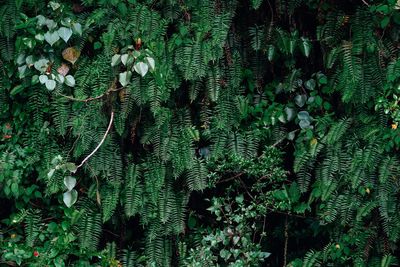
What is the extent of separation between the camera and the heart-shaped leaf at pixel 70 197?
4605 mm

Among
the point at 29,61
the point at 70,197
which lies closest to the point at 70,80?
the point at 29,61

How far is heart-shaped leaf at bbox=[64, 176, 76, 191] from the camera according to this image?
456 centimetres

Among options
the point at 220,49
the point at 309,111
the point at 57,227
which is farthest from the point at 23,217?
the point at 309,111

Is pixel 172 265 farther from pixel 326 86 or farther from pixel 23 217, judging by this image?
pixel 326 86

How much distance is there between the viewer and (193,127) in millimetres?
4816

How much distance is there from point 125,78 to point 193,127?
25.6 inches

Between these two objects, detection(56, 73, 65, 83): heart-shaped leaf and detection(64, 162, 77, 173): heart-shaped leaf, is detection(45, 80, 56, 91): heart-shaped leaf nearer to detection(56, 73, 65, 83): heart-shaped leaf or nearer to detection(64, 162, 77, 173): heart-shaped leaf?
detection(56, 73, 65, 83): heart-shaped leaf

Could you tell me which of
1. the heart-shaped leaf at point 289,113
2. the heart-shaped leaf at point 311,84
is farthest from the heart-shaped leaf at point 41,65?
the heart-shaped leaf at point 311,84

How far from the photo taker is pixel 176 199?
491 centimetres

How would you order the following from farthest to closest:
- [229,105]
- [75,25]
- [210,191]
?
1. [210,191]
2. [229,105]
3. [75,25]

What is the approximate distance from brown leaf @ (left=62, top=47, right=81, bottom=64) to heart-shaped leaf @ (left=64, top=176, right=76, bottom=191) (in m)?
0.81

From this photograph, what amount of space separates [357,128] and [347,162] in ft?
0.82

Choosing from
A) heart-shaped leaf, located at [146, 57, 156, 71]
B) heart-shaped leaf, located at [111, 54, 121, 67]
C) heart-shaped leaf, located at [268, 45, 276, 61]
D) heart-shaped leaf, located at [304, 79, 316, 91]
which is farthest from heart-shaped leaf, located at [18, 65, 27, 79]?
heart-shaped leaf, located at [304, 79, 316, 91]

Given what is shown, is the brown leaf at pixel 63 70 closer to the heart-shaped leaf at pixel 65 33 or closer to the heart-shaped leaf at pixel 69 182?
the heart-shaped leaf at pixel 65 33
